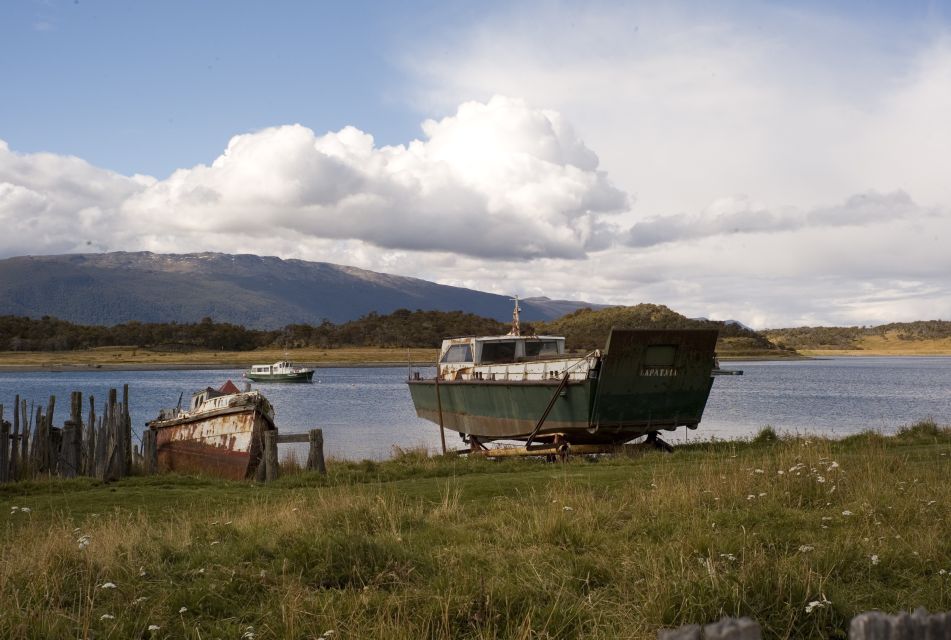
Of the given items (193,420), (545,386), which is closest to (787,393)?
(545,386)

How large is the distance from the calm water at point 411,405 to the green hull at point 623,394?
16.0 feet

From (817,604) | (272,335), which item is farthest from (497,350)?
(272,335)

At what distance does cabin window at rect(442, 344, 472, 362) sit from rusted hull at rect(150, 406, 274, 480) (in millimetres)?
7822

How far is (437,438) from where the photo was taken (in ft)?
115

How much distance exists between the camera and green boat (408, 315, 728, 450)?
2212cm

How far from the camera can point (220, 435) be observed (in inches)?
849

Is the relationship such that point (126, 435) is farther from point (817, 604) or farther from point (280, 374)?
point (280, 374)

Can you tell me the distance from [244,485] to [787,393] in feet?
170

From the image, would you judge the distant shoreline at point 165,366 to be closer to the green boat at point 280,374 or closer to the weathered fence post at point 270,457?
the green boat at point 280,374

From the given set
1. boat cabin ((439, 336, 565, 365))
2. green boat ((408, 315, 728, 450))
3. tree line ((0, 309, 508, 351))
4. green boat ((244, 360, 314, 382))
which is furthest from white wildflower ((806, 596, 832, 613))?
tree line ((0, 309, 508, 351))

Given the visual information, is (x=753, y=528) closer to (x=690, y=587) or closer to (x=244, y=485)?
(x=690, y=587)

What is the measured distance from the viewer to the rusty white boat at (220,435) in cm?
2067

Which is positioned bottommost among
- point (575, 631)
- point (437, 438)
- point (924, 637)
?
point (437, 438)

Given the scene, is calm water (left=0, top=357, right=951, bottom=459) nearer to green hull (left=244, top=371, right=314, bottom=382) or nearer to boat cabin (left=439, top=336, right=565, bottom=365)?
green hull (left=244, top=371, right=314, bottom=382)
